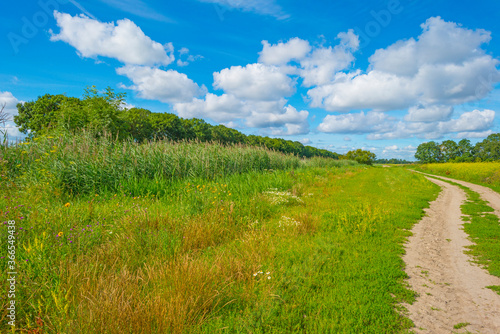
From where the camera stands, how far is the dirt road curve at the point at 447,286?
315 centimetres

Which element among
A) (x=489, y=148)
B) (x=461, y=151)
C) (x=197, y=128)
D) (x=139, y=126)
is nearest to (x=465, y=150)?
(x=461, y=151)

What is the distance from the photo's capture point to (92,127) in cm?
1466

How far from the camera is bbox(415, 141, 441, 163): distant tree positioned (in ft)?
296

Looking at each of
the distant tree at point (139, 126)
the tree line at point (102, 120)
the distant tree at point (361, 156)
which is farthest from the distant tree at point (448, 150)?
the distant tree at point (139, 126)

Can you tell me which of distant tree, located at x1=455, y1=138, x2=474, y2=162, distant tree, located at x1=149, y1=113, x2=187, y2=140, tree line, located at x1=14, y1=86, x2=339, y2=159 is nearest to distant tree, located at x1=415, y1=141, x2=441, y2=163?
distant tree, located at x1=455, y1=138, x2=474, y2=162

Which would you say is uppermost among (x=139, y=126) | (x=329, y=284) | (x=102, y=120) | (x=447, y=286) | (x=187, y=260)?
(x=139, y=126)

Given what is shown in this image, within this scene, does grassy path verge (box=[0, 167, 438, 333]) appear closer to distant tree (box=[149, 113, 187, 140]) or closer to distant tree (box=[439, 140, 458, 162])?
distant tree (box=[149, 113, 187, 140])

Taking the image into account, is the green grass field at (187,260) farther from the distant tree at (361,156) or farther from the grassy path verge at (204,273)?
the distant tree at (361,156)

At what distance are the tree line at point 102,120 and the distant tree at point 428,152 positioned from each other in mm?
75213

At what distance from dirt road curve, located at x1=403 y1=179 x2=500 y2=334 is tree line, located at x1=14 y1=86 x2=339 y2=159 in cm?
1093

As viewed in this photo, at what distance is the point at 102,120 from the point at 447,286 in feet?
59.7

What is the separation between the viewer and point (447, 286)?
160 inches

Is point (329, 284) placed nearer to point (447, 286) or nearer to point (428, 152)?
point (447, 286)

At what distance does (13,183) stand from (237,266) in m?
9.64
